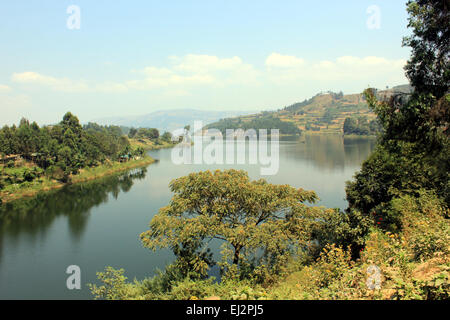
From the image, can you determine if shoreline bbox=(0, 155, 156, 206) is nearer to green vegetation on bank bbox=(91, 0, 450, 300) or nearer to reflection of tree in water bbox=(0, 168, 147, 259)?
reflection of tree in water bbox=(0, 168, 147, 259)

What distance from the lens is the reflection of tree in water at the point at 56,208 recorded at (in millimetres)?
23891

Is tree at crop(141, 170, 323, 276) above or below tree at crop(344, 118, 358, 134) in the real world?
below

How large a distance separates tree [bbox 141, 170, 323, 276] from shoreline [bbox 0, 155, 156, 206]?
30.6 metres

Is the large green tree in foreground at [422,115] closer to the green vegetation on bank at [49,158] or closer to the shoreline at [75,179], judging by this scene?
the shoreline at [75,179]

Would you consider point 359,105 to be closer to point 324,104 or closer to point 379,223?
point 324,104

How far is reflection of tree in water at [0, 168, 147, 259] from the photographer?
2389cm

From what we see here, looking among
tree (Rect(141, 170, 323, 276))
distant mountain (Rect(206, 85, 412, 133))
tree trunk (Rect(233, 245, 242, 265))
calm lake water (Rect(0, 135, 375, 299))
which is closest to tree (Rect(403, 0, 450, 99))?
tree (Rect(141, 170, 323, 276))

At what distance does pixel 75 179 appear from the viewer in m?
42.7

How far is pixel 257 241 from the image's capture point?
912 centimetres

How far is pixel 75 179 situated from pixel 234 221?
39231 millimetres

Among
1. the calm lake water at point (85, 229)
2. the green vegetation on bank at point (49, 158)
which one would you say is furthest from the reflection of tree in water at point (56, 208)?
the green vegetation on bank at point (49, 158)

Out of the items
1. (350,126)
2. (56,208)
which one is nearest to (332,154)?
(56,208)

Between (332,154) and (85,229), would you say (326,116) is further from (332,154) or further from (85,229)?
(85,229)
